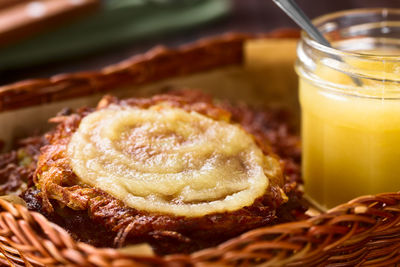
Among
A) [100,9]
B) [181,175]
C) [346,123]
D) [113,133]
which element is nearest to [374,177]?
[346,123]

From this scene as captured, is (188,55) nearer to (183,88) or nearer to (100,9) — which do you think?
(183,88)

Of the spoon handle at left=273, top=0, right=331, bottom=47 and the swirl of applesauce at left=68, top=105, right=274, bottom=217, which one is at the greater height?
the spoon handle at left=273, top=0, right=331, bottom=47

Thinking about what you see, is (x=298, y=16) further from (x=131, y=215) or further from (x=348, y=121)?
(x=131, y=215)

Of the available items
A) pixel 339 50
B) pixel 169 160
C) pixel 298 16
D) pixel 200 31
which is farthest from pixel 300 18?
pixel 200 31

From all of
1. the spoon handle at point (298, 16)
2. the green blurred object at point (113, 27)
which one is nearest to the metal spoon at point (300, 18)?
the spoon handle at point (298, 16)

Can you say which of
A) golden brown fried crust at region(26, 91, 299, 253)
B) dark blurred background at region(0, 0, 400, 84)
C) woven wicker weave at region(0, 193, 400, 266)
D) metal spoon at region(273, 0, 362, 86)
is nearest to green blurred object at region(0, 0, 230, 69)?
dark blurred background at region(0, 0, 400, 84)

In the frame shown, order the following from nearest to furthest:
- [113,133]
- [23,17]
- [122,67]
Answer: [113,133] → [122,67] → [23,17]

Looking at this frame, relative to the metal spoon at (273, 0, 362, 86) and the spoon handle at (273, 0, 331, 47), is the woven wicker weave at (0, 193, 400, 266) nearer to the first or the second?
the metal spoon at (273, 0, 362, 86)
